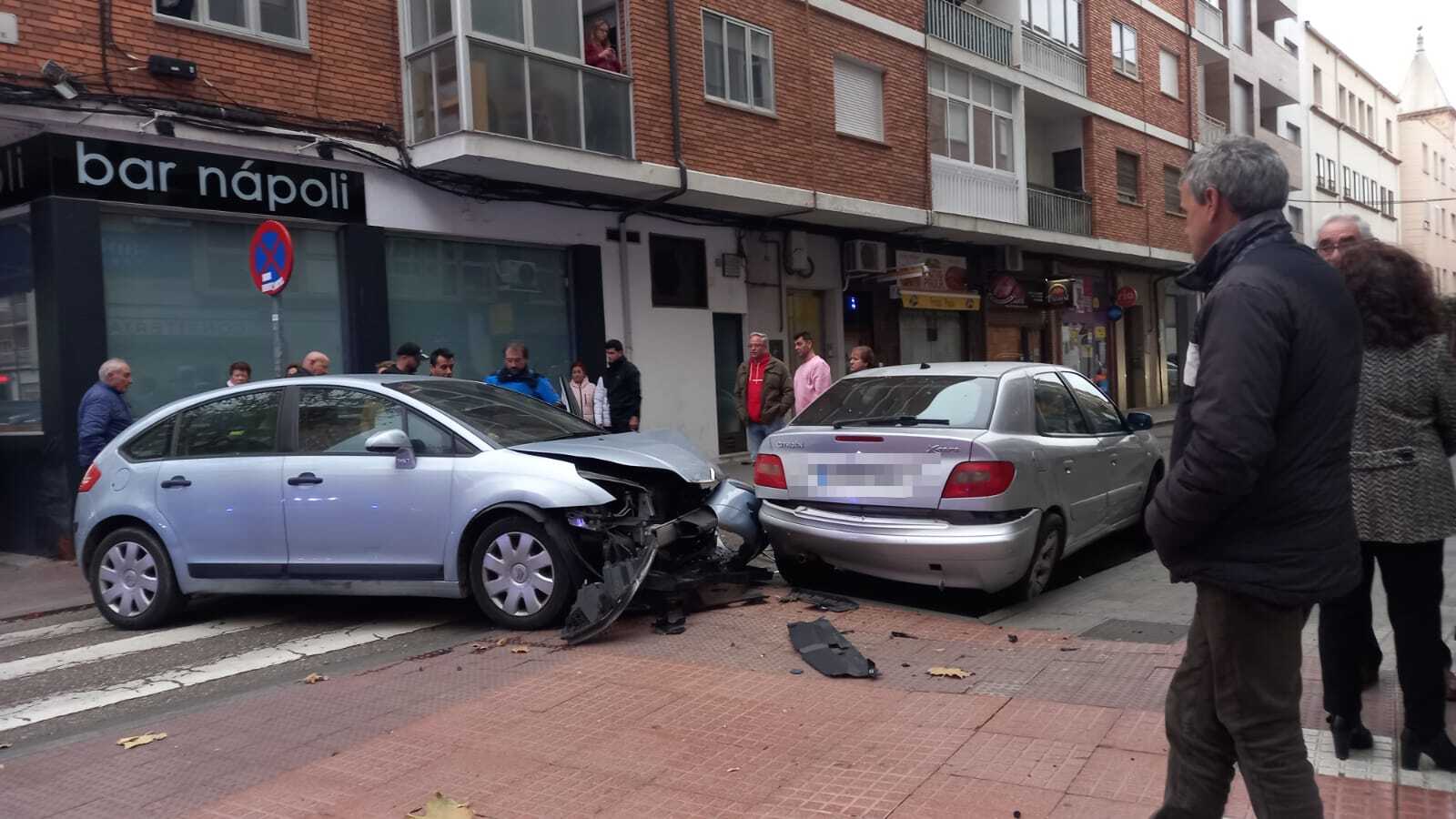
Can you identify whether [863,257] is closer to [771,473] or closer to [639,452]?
[771,473]

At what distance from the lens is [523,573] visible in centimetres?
619

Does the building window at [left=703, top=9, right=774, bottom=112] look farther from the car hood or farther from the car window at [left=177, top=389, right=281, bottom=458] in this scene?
the car window at [left=177, top=389, right=281, bottom=458]

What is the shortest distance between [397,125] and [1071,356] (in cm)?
1876

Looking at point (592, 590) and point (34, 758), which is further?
point (592, 590)

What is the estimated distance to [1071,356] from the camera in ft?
87.6

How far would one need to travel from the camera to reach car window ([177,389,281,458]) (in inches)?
272

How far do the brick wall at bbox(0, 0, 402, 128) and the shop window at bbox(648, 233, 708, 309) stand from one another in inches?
174

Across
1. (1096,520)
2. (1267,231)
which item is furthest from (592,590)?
(1267,231)

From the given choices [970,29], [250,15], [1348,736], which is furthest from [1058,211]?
[1348,736]

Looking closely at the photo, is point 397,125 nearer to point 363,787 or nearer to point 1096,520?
point 1096,520

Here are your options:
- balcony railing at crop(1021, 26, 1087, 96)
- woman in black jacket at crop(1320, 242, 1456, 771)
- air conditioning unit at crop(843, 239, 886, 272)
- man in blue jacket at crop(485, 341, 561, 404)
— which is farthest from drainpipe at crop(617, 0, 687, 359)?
woman in black jacket at crop(1320, 242, 1456, 771)

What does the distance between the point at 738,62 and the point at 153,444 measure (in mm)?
10969

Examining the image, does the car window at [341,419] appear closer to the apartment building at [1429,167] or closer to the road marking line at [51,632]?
the road marking line at [51,632]

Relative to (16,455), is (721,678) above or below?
below
